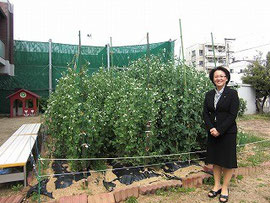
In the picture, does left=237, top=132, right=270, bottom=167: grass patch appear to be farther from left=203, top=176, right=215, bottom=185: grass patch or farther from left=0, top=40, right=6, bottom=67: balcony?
left=0, top=40, right=6, bottom=67: balcony

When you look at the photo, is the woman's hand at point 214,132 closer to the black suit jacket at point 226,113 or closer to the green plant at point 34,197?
the black suit jacket at point 226,113

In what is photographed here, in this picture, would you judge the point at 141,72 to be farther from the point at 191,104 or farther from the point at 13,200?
the point at 13,200

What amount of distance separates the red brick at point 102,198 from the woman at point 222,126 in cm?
108

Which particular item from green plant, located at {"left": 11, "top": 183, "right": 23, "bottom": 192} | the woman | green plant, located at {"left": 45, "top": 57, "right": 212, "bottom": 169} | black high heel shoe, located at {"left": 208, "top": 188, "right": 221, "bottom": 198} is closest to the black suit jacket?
the woman

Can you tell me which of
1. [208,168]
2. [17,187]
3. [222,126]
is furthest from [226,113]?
[17,187]

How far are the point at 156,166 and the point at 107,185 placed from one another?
2.35ft

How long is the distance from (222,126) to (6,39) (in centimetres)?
1149

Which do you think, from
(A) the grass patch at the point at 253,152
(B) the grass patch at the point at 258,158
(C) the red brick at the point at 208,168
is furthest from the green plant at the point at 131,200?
(B) the grass patch at the point at 258,158

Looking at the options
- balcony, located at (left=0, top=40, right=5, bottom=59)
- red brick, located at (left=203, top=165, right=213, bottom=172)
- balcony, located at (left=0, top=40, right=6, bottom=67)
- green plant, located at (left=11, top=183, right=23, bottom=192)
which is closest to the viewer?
green plant, located at (left=11, top=183, right=23, bottom=192)

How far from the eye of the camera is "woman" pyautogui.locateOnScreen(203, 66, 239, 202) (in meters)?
1.99

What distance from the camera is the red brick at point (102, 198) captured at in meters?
1.87

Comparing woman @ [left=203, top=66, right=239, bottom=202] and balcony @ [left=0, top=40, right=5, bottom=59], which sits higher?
balcony @ [left=0, top=40, right=5, bottom=59]

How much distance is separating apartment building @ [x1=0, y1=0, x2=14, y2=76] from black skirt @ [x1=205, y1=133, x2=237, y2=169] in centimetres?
993

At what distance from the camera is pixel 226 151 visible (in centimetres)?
202
